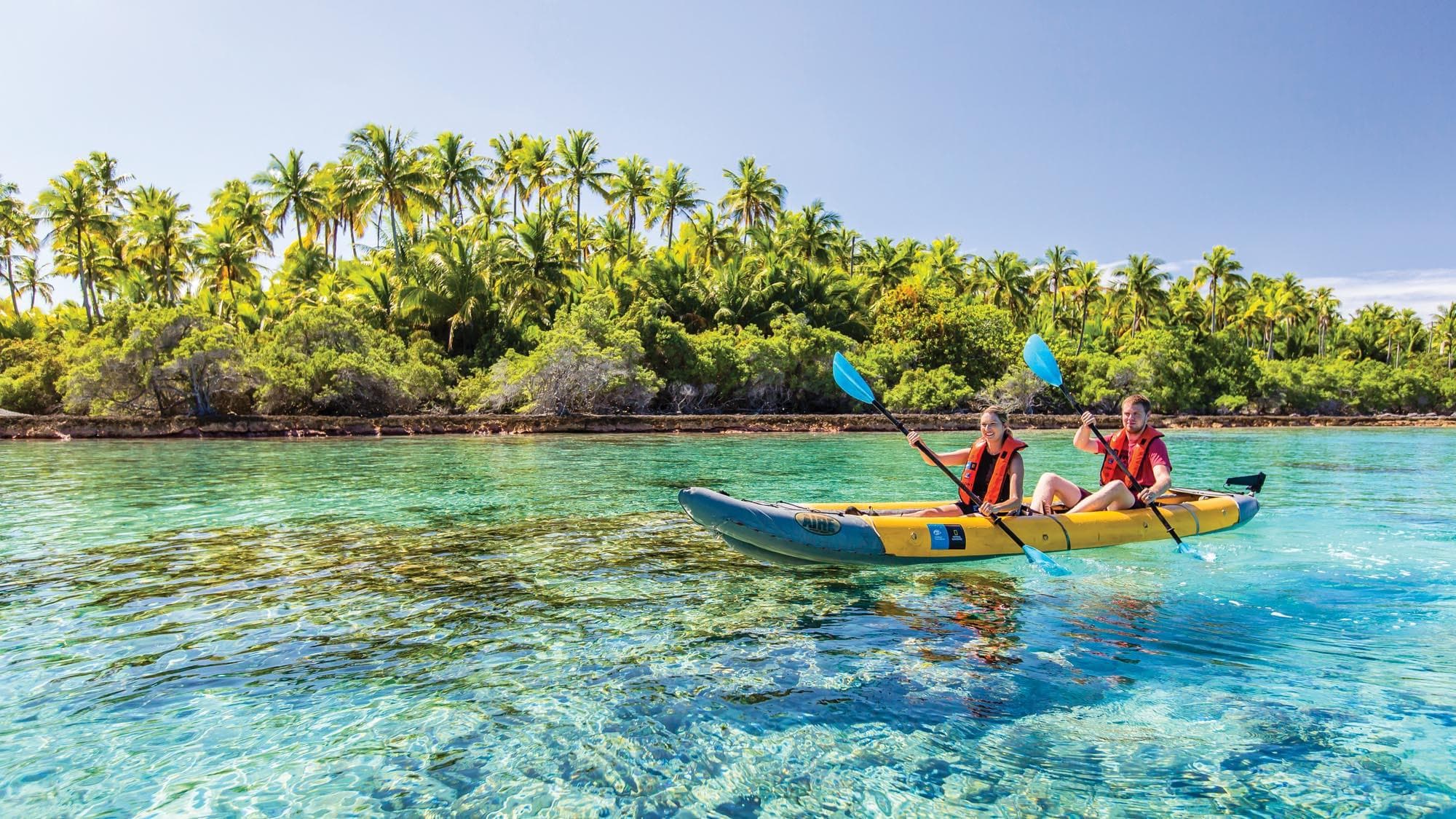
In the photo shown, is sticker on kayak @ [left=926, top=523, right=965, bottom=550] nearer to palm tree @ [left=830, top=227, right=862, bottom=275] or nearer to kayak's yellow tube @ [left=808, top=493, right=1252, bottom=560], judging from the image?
kayak's yellow tube @ [left=808, top=493, right=1252, bottom=560]

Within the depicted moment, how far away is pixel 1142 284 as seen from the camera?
5259cm

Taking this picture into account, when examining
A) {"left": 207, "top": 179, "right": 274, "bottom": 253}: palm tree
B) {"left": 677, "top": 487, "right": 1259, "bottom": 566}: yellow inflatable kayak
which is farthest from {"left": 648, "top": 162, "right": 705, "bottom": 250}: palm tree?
{"left": 677, "top": 487, "right": 1259, "bottom": 566}: yellow inflatable kayak

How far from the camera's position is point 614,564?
7.68 meters

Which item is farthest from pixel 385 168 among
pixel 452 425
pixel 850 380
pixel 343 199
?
pixel 850 380

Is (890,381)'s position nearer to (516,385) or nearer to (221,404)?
(516,385)

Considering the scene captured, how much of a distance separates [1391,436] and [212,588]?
134 ft

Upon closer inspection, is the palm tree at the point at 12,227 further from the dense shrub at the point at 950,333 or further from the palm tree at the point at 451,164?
the dense shrub at the point at 950,333

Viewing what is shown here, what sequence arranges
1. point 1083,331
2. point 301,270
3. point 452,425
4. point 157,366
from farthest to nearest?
point 1083,331 < point 301,270 < point 452,425 < point 157,366

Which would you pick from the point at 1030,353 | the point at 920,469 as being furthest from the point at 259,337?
the point at 1030,353

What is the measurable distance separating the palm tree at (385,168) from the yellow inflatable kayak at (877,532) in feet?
112

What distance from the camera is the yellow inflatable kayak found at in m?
6.79

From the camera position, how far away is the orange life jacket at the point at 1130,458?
8.53 metres

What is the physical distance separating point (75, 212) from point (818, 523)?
137ft

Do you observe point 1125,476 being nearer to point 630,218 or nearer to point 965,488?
point 965,488
